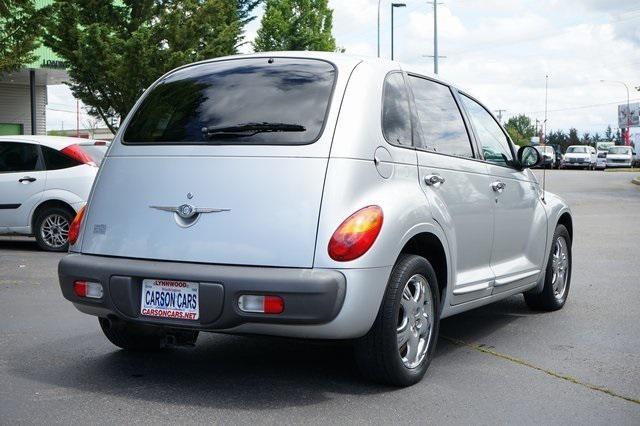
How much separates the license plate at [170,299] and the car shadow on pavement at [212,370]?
450mm

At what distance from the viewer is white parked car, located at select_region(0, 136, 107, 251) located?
11.8 metres

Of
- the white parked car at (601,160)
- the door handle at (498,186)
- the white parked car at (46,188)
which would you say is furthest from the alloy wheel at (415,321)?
the white parked car at (601,160)

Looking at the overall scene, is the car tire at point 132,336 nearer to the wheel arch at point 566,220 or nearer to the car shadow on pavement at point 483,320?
the car shadow on pavement at point 483,320

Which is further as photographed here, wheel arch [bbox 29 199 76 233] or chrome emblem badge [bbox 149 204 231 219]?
wheel arch [bbox 29 199 76 233]

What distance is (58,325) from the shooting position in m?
6.57

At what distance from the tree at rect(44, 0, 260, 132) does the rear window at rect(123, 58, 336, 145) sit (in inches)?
727

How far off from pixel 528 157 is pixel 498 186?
28.0 inches

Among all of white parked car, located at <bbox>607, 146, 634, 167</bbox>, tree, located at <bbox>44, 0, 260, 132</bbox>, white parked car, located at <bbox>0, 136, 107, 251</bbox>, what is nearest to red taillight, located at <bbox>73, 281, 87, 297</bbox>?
white parked car, located at <bbox>0, 136, 107, 251</bbox>

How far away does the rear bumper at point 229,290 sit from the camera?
4.30 meters

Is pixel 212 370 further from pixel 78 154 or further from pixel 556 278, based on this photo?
pixel 78 154

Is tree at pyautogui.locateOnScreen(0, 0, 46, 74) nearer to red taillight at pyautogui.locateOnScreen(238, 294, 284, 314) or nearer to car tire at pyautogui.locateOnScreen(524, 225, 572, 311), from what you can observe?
car tire at pyautogui.locateOnScreen(524, 225, 572, 311)

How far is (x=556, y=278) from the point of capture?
24.5 ft

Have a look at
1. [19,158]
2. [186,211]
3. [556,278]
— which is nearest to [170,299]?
[186,211]

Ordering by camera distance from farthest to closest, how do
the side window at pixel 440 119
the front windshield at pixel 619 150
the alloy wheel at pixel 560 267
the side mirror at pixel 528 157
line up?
the front windshield at pixel 619 150, the alloy wheel at pixel 560 267, the side mirror at pixel 528 157, the side window at pixel 440 119
